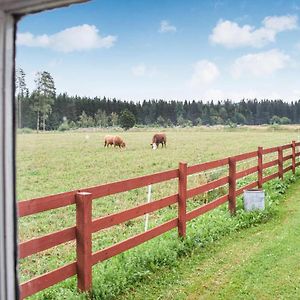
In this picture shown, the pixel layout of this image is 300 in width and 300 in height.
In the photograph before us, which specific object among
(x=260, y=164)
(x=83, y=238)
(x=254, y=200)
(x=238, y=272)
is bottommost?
(x=238, y=272)

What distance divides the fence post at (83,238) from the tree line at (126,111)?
33 centimetres

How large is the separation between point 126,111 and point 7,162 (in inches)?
67.0

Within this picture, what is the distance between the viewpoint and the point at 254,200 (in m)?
3.76

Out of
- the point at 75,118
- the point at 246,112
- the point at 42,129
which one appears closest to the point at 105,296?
the point at 75,118

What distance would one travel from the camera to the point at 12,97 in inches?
31.2

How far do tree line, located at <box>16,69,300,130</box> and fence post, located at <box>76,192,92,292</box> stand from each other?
1.09 feet

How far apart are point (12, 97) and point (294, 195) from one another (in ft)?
14.5

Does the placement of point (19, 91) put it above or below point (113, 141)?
above

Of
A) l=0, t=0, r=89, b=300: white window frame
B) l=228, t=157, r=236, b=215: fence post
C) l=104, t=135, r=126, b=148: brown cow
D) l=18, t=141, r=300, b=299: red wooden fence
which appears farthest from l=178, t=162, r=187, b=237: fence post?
l=0, t=0, r=89, b=300: white window frame

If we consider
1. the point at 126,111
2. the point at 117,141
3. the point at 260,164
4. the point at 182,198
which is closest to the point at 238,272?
the point at 182,198

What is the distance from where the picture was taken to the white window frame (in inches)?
30.4

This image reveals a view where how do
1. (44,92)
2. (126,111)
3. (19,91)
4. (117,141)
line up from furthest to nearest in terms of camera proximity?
(117,141) → (126,111) → (44,92) → (19,91)

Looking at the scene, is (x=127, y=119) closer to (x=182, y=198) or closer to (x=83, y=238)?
(x=83, y=238)

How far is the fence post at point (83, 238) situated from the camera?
1.96m
